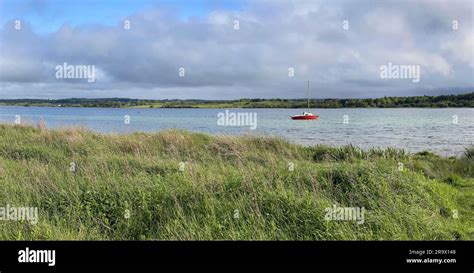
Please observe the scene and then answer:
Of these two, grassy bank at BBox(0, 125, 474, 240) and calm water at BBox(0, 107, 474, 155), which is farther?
calm water at BBox(0, 107, 474, 155)

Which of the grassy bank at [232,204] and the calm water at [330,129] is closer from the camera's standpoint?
the grassy bank at [232,204]

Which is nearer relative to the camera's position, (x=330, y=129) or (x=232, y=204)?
(x=232, y=204)
